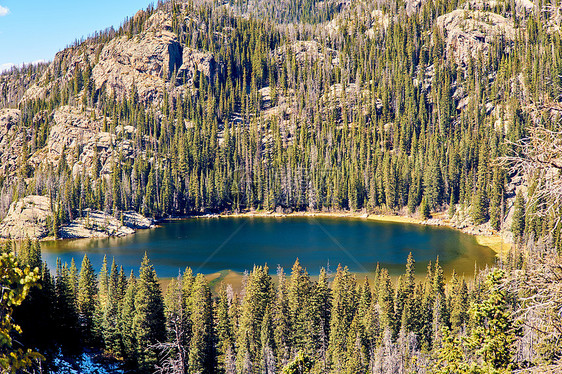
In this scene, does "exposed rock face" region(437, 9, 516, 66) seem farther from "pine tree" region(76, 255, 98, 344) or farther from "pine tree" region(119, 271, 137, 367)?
"pine tree" region(119, 271, 137, 367)

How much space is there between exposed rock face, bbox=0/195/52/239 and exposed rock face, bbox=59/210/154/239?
20.9ft

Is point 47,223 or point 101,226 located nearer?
point 47,223

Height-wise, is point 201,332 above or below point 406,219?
below

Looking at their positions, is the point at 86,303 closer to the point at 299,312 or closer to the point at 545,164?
the point at 299,312

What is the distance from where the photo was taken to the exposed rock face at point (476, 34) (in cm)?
18925

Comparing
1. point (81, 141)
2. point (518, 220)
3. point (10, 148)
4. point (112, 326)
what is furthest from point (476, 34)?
point (10, 148)

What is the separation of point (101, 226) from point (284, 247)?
59.4 m

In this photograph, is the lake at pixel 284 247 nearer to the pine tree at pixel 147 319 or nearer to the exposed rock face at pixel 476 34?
the pine tree at pixel 147 319

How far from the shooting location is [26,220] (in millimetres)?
122125

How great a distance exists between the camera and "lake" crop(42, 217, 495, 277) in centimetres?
8331

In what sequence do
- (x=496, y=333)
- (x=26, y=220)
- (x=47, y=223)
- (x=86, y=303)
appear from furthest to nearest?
1. (x=26, y=220)
2. (x=47, y=223)
3. (x=86, y=303)
4. (x=496, y=333)

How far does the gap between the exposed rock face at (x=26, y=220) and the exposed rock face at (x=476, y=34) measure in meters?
176

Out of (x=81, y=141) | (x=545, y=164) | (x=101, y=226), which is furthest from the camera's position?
(x=81, y=141)

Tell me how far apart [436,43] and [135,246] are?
164 metres
